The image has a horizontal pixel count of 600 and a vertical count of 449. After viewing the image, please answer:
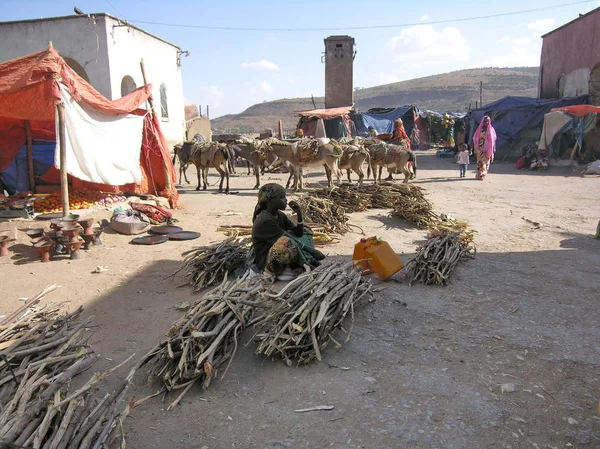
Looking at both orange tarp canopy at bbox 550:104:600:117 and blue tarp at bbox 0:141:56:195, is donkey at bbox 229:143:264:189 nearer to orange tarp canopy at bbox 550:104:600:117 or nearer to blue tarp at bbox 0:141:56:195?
blue tarp at bbox 0:141:56:195

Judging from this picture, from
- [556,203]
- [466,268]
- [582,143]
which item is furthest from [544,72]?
[466,268]

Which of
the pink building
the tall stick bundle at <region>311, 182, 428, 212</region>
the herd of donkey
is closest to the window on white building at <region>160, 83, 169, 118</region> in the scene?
the herd of donkey

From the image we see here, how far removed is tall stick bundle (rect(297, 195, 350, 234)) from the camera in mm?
6957

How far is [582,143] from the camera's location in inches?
617

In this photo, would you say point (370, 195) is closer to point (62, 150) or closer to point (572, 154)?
point (62, 150)

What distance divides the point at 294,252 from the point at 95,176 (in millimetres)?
4497

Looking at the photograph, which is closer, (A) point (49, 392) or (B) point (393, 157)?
(A) point (49, 392)

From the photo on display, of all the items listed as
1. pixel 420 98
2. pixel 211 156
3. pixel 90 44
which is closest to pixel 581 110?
pixel 211 156

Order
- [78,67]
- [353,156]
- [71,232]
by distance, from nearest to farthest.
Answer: [71,232], [353,156], [78,67]

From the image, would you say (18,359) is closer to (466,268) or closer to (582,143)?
(466,268)

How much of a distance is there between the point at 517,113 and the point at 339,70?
35.5ft

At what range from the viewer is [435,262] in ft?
15.6

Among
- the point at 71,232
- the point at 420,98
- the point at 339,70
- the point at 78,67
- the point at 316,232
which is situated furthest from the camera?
the point at 420,98

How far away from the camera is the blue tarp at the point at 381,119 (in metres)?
21.1
